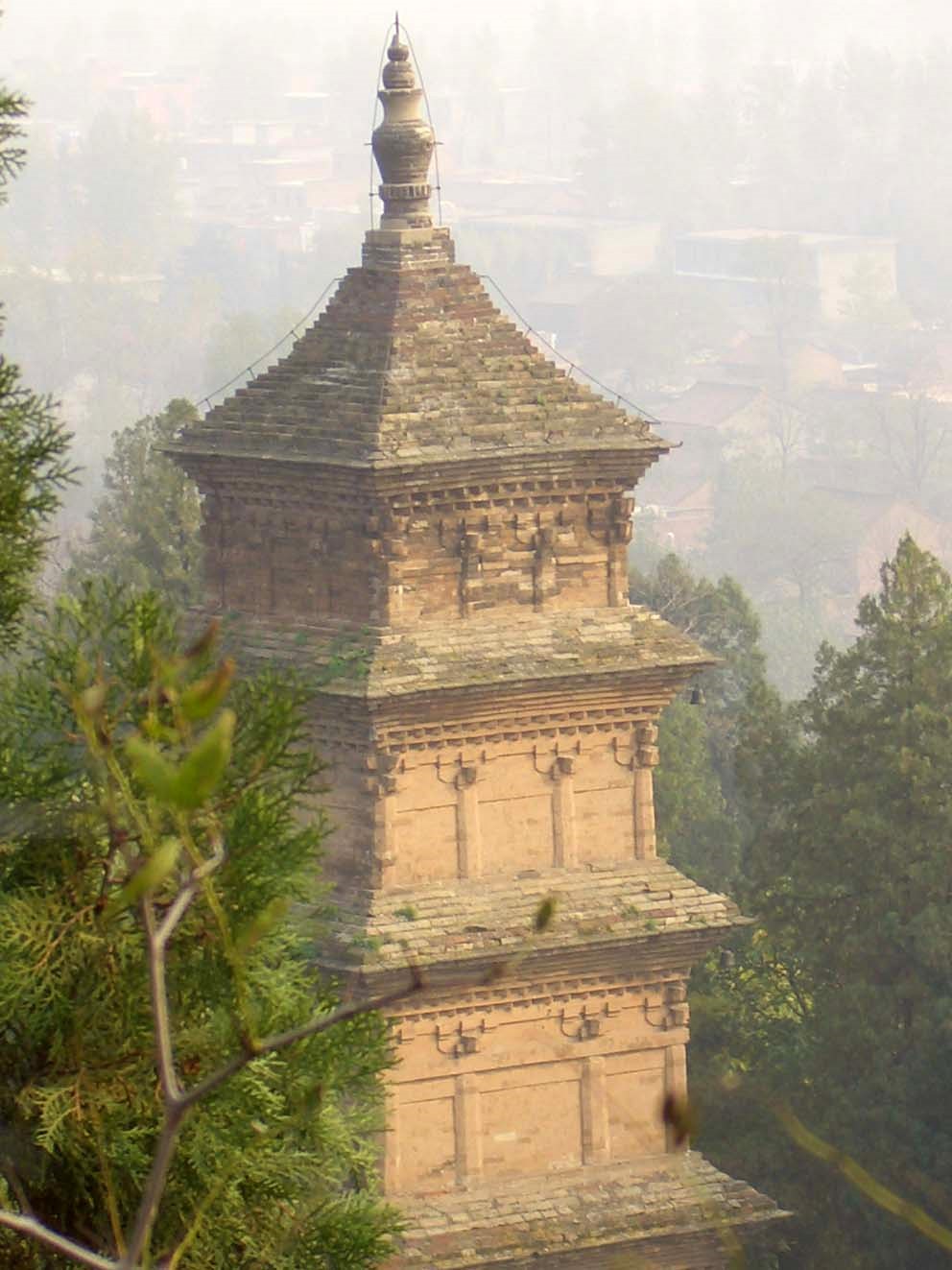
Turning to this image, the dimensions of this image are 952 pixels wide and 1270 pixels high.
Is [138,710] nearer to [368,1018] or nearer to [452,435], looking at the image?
[368,1018]

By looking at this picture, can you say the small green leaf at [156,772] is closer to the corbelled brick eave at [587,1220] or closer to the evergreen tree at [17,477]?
the evergreen tree at [17,477]

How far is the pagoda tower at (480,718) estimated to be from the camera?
22.6 metres

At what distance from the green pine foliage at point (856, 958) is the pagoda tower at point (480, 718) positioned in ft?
14.5

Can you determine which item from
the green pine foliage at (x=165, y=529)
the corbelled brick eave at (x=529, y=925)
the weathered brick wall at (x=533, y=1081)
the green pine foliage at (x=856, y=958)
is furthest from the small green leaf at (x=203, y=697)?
the green pine foliage at (x=165, y=529)

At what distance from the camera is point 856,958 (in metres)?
30.1

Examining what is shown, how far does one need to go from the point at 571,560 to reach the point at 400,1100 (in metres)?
3.16

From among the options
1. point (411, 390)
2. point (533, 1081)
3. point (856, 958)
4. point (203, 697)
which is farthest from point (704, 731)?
point (203, 697)

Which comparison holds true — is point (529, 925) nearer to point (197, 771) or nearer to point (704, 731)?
point (197, 771)

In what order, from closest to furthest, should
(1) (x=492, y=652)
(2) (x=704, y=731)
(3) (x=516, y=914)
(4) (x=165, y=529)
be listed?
(3) (x=516, y=914)
(1) (x=492, y=652)
(4) (x=165, y=529)
(2) (x=704, y=731)

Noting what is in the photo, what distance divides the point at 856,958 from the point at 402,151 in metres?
8.93

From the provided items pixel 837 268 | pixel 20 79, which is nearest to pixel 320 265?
pixel 837 268

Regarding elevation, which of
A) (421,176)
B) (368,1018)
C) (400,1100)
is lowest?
(400,1100)

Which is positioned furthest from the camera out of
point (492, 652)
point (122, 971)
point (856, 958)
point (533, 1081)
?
point (856, 958)

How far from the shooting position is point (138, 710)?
594 inches
